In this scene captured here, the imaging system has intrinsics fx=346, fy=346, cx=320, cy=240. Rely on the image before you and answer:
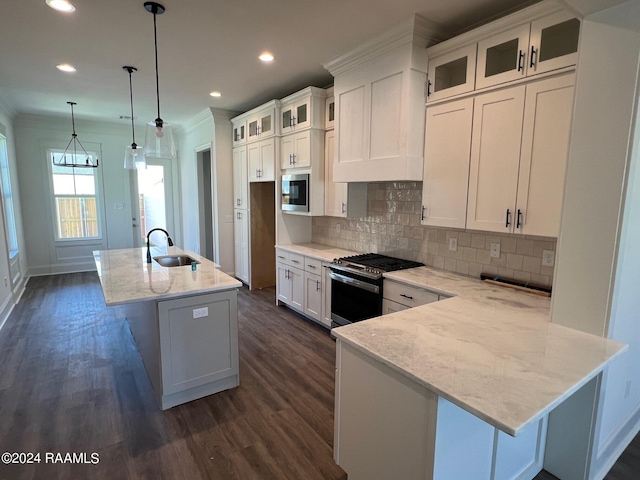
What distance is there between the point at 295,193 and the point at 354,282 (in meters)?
1.58

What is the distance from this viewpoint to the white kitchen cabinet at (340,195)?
382cm

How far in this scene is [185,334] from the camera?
2.55 metres

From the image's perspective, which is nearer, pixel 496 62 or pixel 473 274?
pixel 496 62

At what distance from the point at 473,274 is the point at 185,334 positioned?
2.35 metres

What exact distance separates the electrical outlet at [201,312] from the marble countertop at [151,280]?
0.14m

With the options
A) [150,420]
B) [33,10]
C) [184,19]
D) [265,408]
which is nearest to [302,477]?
[265,408]

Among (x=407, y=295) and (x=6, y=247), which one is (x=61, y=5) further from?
(x=6, y=247)

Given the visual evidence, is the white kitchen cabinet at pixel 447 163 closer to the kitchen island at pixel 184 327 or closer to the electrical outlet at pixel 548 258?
the electrical outlet at pixel 548 258

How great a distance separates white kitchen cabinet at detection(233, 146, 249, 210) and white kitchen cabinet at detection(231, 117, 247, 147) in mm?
103

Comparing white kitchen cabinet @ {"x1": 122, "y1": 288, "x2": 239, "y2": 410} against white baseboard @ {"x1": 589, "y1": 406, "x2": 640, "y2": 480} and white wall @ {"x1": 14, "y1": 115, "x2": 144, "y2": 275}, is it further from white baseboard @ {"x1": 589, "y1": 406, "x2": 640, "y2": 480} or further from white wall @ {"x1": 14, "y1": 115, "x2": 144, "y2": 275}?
white wall @ {"x1": 14, "y1": 115, "x2": 144, "y2": 275}

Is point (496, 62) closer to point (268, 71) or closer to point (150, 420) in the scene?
point (268, 71)

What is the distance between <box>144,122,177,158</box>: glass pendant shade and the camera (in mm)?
3021

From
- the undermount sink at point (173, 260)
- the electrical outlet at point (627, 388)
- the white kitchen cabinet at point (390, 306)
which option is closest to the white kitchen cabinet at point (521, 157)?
the white kitchen cabinet at point (390, 306)

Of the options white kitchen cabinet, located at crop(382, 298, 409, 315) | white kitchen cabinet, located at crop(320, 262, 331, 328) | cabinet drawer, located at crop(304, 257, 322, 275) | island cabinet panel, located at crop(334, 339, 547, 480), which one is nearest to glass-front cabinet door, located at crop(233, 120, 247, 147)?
cabinet drawer, located at crop(304, 257, 322, 275)
